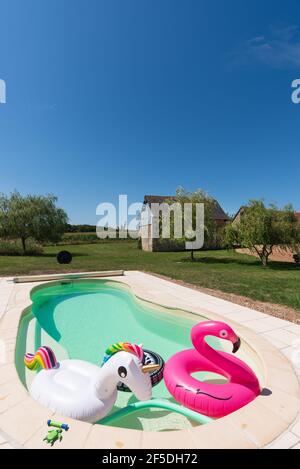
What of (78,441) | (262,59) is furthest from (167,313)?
(262,59)

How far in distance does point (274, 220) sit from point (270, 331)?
14169 mm

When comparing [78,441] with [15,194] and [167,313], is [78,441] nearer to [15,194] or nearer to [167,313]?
[167,313]

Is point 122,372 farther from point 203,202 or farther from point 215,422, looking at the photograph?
point 203,202

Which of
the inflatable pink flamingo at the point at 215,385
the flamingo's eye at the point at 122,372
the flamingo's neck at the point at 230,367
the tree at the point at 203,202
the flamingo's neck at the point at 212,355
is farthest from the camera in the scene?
the tree at the point at 203,202

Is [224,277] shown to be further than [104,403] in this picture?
Yes

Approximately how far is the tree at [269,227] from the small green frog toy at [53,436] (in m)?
17.7

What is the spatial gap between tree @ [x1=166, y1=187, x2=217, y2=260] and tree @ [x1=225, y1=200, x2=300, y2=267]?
12.3ft

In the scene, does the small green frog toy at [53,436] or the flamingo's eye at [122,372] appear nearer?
the small green frog toy at [53,436]

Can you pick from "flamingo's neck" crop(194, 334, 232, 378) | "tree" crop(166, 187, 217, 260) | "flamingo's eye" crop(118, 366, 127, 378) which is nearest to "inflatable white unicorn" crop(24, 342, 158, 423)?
"flamingo's eye" crop(118, 366, 127, 378)

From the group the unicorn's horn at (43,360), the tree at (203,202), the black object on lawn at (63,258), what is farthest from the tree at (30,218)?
the unicorn's horn at (43,360)

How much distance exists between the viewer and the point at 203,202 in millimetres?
22484

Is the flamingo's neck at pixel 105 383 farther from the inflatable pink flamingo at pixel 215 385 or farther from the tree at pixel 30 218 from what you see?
the tree at pixel 30 218

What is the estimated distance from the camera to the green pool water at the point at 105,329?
4.07 m

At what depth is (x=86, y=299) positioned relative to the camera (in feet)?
33.8
